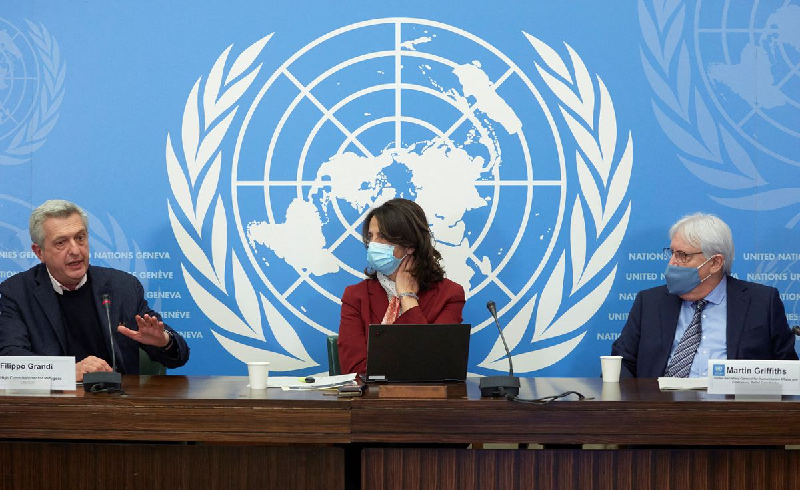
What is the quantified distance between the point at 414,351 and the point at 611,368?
784 mm

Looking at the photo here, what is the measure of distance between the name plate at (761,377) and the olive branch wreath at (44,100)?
3.35 meters

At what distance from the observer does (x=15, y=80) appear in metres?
4.32

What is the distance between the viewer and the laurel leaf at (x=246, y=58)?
4215 mm

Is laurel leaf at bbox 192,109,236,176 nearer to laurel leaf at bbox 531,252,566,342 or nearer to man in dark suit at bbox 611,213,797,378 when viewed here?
laurel leaf at bbox 531,252,566,342

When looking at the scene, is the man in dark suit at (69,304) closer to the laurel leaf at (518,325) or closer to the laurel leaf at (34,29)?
the laurel leaf at (34,29)

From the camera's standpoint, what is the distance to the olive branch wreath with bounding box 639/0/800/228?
4.09 m

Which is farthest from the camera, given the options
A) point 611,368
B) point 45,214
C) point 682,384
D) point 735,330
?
point 45,214

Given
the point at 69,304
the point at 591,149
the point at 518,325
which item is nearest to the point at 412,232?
the point at 518,325

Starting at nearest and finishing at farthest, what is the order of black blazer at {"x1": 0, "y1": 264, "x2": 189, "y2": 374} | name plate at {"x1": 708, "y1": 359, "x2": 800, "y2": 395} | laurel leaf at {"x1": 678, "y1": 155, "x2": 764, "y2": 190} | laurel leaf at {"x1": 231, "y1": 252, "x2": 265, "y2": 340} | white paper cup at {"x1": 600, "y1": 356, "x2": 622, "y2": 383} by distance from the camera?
name plate at {"x1": 708, "y1": 359, "x2": 800, "y2": 395} → white paper cup at {"x1": 600, "y1": 356, "x2": 622, "y2": 383} → black blazer at {"x1": 0, "y1": 264, "x2": 189, "y2": 374} → laurel leaf at {"x1": 678, "y1": 155, "x2": 764, "y2": 190} → laurel leaf at {"x1": 231, "y1": 252, "x2": 265, "y2": 340}

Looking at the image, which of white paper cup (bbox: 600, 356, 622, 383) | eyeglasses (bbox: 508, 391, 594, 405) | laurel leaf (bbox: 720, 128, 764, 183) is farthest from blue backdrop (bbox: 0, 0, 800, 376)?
eyeglasses (bbox: 508, 391, 594, 405)

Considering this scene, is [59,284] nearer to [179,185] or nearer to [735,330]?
[179,185]

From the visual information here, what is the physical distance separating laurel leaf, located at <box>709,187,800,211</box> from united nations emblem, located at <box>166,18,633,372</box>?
50cm

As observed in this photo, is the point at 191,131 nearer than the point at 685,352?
No

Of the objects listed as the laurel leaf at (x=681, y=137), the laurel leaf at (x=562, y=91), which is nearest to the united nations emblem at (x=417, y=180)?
the laurel leaf at (x=562, y=91)
